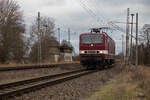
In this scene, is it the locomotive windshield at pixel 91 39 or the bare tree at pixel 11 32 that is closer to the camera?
the locomotive windshield at pixel 91 39

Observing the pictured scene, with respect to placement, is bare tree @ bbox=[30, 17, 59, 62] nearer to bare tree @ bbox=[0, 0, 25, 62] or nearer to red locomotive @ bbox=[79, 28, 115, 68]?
bare tree @ bbox=[0, 0, 25, 62]

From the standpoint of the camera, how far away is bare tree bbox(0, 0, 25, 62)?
36.1 meters

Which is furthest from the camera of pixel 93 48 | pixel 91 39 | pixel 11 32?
pixel 11 32

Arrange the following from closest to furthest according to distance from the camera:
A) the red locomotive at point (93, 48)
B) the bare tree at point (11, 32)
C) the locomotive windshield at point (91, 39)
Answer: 1. the red locomotive at point (93, 48)
2. the locomotive windshield at point (91, 39)
3. the bare tree at point (11, 32)

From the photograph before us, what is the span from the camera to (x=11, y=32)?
36844 millimetres

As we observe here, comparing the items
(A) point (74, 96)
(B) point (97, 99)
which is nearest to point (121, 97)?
(B) point (97, 99)

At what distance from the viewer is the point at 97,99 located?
332 inches

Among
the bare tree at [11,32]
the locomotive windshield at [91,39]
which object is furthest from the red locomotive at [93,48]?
the bare tree at [11,32]

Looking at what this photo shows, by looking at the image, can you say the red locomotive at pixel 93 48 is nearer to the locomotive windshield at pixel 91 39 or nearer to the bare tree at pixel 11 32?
Result: the locomotive windshield at pixel 91 39

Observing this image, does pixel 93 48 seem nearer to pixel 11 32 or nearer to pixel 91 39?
pixel 91 39

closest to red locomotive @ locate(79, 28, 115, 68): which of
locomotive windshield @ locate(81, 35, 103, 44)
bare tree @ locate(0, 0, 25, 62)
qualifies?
locomotive windshield @ locate(81, 35, 103, 44)

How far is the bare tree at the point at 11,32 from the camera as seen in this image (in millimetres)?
36056

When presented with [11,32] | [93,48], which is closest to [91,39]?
[93,48]

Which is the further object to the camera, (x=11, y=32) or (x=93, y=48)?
(x=11, y=32)
